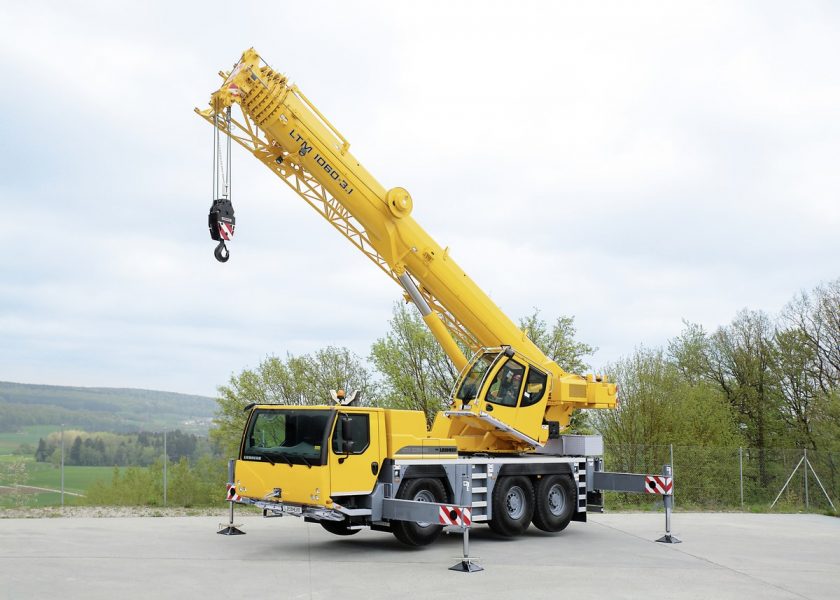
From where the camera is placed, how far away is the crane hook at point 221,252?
13781 mm

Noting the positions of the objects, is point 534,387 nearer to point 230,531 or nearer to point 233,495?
point 233,495

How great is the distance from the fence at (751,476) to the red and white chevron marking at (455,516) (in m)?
14.7

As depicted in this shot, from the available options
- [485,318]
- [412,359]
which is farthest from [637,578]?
[412,359]

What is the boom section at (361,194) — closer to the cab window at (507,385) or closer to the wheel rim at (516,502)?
the cab window at (507,385)

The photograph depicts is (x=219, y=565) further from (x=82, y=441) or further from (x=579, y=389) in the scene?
(x=82, y=441)

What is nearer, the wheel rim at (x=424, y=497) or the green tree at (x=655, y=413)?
the wheel rim at (x=424, y=497)

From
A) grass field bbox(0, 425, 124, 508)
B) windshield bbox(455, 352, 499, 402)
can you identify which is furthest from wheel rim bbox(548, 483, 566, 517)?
grass field bbox(0, 425, 124, 508)

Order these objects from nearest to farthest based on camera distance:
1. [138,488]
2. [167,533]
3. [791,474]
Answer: [167,533] → [791,474] → [138,488]

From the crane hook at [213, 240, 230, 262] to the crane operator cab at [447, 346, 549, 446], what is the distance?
4.90 meters

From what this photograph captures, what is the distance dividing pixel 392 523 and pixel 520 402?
12.1 feet

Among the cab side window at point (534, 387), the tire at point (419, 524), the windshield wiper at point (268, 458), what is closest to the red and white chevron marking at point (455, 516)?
the tire at point (419, 524)

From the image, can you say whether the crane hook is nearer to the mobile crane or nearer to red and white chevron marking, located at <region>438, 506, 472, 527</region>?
the mobile crane

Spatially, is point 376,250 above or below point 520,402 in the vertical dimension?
above

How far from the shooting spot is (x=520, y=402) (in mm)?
15586
